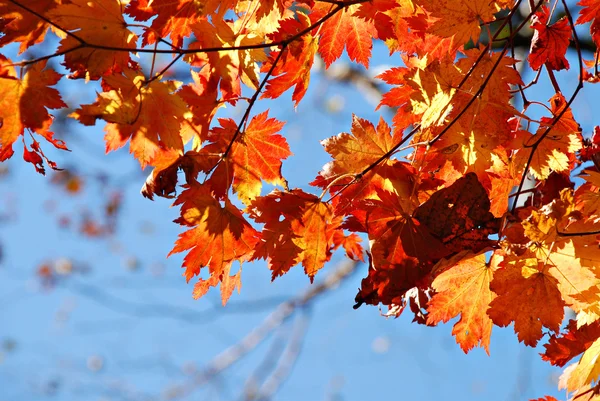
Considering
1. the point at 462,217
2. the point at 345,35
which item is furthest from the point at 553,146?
the point at 345,35

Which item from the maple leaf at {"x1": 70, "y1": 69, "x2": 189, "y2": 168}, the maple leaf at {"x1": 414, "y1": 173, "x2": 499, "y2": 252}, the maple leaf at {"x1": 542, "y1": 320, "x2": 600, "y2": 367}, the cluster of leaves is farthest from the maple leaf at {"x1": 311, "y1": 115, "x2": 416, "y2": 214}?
the maple leaf at {"x1": 542, "y1": 320, "x2": 600, "y2": 367}

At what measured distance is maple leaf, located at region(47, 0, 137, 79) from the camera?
1098 millimetres

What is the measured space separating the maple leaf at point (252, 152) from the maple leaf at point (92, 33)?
286 mm

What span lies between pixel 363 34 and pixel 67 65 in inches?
26.4

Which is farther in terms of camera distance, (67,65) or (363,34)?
(363,34)

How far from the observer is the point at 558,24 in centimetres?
132

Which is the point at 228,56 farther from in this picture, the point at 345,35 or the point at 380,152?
the point at 380,152

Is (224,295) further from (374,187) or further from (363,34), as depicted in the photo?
(363,34)

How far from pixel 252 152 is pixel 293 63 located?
227mm

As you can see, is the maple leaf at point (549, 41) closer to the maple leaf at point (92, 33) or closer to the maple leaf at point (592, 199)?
the maple leaf at point (592, 199)

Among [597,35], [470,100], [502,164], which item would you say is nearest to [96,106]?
[470,100]

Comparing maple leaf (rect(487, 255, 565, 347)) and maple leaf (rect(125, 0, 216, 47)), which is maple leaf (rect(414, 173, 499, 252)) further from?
maple leaf (rect(125, 0, 216, 47))

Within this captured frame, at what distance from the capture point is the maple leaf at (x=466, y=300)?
49.9 inches

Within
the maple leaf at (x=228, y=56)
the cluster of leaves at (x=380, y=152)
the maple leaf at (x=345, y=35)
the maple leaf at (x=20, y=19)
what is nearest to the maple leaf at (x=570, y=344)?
the cluster of leaves at (x=380, y=152)
